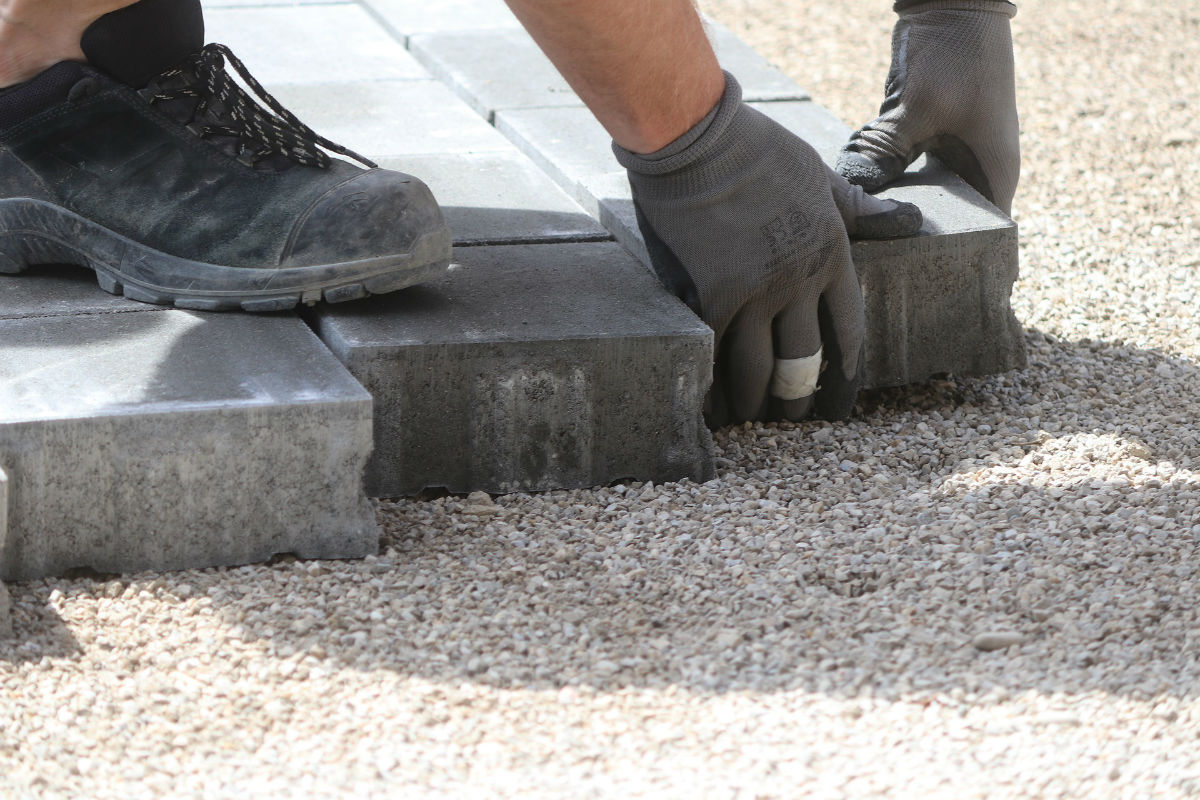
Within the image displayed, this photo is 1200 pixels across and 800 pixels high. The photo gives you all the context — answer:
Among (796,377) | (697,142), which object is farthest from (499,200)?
(796,377)

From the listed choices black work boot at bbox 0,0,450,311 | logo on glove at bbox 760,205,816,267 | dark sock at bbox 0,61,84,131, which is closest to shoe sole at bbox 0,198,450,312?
black work boot at bbox 0,0,450,311

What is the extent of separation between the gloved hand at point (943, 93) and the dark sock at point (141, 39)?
3.99 ft

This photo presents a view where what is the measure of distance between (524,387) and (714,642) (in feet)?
1.94

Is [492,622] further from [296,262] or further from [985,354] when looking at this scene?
[985,354]

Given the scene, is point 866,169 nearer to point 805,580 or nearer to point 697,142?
point 697,142

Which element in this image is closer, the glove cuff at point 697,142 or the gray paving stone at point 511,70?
the glove cuff at point 697,142

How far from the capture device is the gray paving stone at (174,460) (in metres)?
1.85

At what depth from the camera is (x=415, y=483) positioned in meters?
2.19

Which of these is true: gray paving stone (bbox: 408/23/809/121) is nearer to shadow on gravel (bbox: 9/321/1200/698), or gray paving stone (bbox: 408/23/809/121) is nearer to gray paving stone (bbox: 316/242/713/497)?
gray paving stone (bbox: 316/242/713/497)

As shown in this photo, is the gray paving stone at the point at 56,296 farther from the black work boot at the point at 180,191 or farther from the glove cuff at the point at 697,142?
the glove cuff at the point at 697,142

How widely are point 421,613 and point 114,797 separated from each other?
465 mm

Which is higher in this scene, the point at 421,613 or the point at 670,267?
the point at 670,267

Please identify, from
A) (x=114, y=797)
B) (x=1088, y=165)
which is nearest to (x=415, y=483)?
(x=114, y=797)

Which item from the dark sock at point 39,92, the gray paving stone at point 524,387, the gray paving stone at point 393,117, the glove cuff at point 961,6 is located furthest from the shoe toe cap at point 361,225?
the glove cuff at point 961,6
